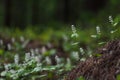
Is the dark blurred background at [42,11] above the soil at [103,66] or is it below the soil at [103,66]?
above

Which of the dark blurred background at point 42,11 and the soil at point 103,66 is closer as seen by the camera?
the soil at point 103,66

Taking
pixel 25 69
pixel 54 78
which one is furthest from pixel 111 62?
pixel 54 78

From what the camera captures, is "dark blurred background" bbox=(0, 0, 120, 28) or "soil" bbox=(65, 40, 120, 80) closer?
"soil" bbox=(65, 40, 120, 80)

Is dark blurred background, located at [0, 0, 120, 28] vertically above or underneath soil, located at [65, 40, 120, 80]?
above

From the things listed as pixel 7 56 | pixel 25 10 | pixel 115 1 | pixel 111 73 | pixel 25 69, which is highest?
pixel 25 10

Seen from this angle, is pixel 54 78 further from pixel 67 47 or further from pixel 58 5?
pixel 58 5

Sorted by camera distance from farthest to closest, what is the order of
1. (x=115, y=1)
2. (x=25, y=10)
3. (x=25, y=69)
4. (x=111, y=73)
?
(x=25, y=10)
(x=115, y=1)
(x=25, y=69)
(x=111, y=73)

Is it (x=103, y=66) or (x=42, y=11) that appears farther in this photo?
(x=42, y=11)

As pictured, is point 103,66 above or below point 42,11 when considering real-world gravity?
below
